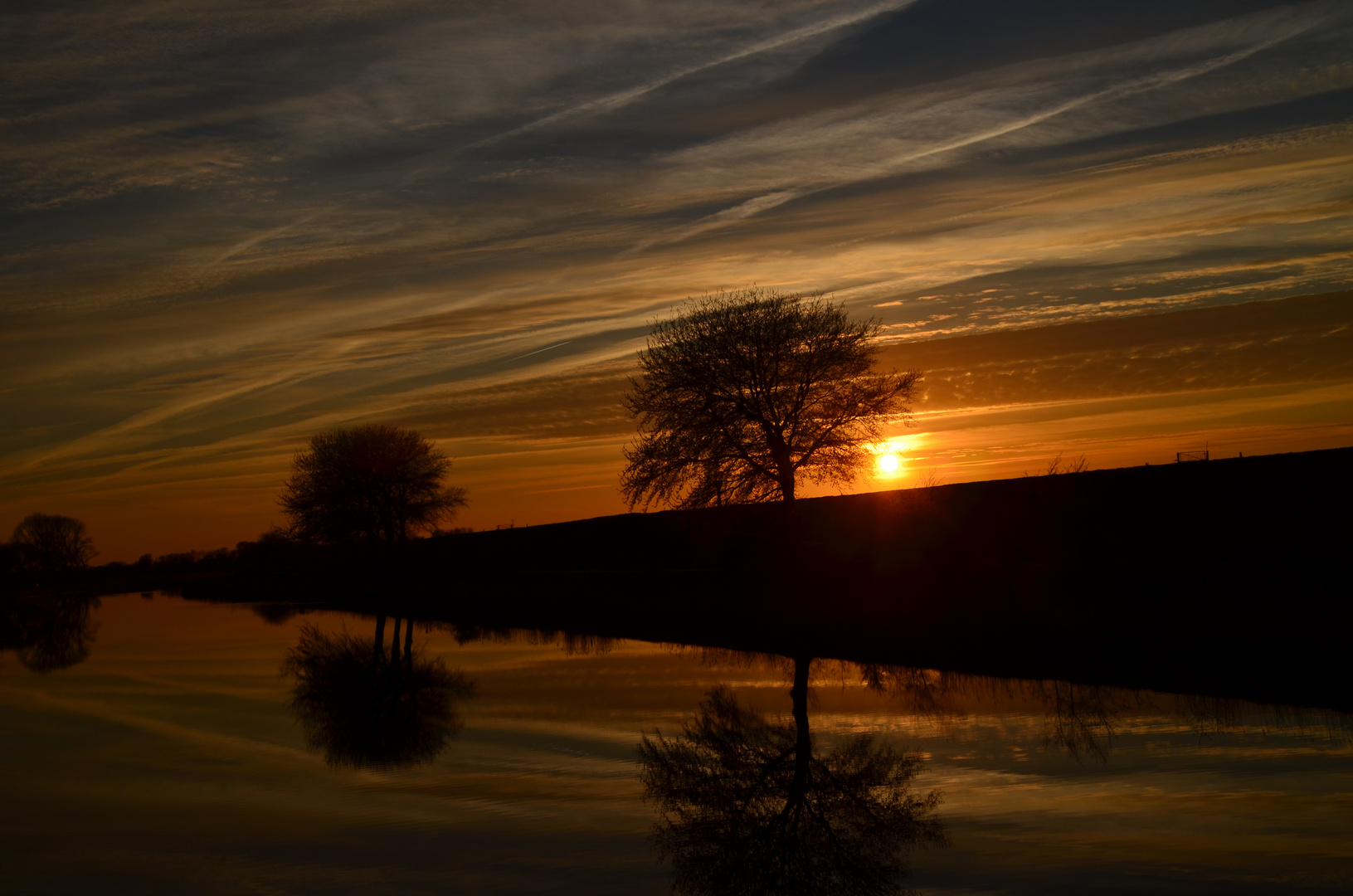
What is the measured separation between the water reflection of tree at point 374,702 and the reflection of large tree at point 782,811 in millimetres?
3136

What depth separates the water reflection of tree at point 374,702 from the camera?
12141 mm

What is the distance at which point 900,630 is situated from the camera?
821 inches

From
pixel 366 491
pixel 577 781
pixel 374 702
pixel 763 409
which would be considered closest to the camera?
pixel 577 781

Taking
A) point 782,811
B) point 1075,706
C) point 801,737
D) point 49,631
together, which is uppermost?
point 1075,706

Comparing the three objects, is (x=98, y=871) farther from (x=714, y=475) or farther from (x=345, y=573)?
(x=345, y=573)

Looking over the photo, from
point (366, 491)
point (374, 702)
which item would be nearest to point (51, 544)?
point (366, 491)

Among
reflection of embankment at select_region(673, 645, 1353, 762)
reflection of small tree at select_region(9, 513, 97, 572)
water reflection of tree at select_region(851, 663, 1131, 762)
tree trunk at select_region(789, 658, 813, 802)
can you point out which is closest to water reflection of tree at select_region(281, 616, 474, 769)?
tree trunk at select_region(789, 658, 813, 802)

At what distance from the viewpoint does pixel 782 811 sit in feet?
27.7

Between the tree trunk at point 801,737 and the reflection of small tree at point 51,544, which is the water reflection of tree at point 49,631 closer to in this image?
the tree trunk at point 801,737

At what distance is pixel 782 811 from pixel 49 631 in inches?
1421

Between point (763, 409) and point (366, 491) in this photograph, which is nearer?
point (763, 409)

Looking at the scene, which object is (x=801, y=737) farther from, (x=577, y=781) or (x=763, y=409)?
(x=763, y=409)

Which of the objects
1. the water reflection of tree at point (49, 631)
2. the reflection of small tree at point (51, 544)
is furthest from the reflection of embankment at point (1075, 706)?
the reflection of small tree at point (51, 544)

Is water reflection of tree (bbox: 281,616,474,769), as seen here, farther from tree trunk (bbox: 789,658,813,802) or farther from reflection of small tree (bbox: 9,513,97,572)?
reflection of small tree (bbox: 9,513,97,572)
